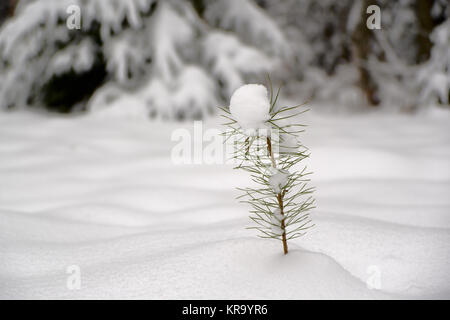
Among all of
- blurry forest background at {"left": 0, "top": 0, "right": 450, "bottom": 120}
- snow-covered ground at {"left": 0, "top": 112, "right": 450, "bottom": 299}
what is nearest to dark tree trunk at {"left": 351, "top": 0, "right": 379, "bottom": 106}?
blurry forest background at {"left": 0, "top": 0, "right": 450, "bottom": 120}

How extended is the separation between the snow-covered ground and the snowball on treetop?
0.41 meters

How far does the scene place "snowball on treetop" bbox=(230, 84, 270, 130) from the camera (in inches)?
38.1

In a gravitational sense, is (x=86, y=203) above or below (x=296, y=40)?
below

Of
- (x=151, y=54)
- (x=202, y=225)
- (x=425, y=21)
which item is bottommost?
(x=202, y=225)

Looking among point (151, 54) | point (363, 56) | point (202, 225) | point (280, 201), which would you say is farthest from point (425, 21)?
point (280, 201)

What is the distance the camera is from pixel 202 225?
5.34 feet

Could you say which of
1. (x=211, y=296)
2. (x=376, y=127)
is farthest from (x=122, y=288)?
(x=376, y=127)

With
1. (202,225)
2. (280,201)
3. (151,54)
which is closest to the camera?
(280,201)

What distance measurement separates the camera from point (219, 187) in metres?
2.33

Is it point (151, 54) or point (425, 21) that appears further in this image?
point (425, 21)

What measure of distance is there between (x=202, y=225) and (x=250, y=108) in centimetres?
80

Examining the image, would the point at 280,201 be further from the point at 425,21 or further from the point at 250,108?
the point at 425,21

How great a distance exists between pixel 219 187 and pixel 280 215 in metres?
1.28

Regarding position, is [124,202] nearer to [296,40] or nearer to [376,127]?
[376,127]
